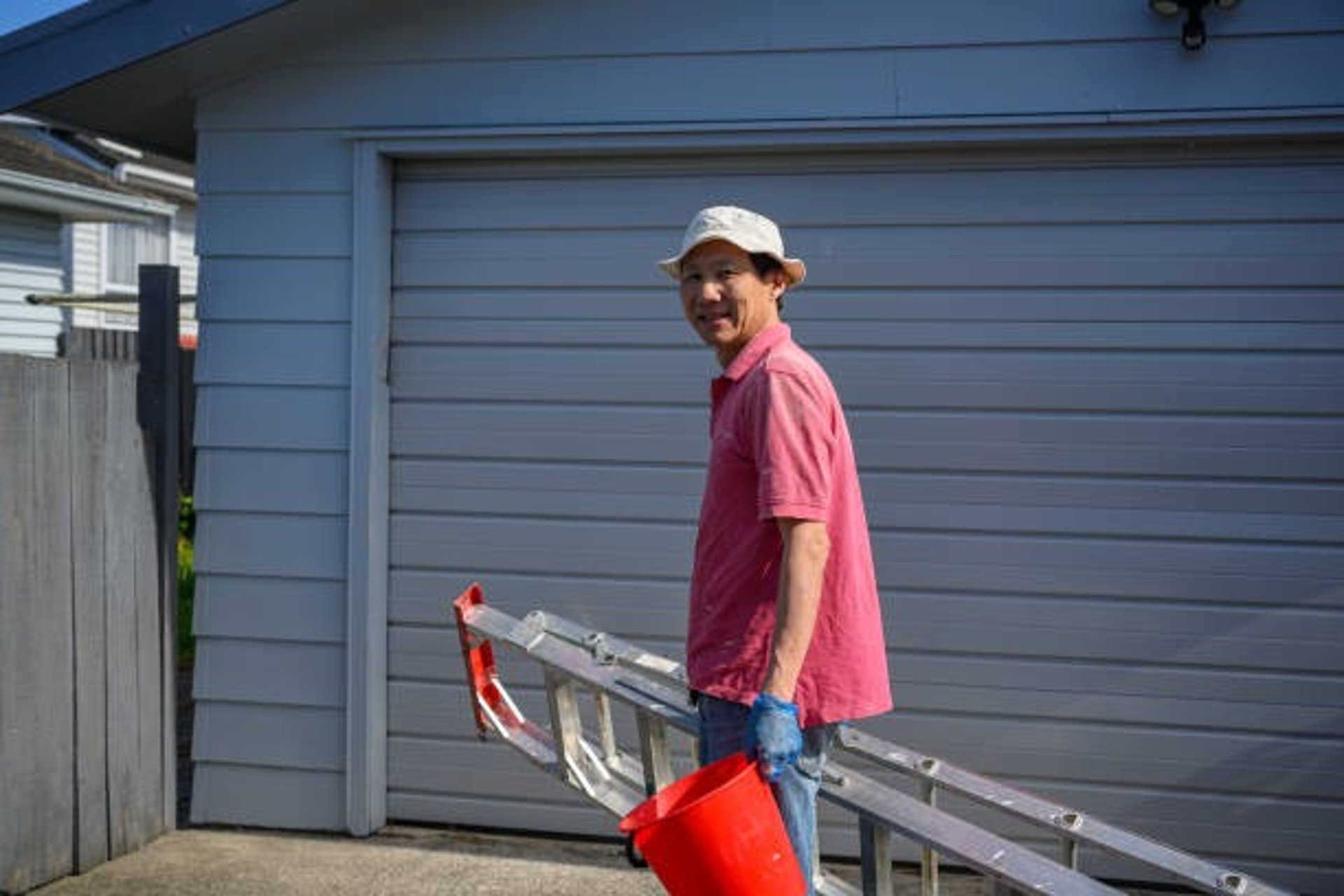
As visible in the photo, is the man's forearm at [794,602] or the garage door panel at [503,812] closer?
the man's forearm at [794,602]

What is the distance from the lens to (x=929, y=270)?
5.65m

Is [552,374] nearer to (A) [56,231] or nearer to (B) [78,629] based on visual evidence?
(B) [78,629]

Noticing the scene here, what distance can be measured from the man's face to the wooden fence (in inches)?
107

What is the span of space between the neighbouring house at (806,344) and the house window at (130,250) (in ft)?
55.1

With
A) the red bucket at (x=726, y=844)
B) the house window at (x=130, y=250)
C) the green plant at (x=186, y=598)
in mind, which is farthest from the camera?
the house window at (x=130, y=250)

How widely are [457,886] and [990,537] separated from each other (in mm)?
2158

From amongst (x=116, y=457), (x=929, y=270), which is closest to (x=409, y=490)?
(x=116, y=457)

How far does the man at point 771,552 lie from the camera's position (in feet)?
10.1

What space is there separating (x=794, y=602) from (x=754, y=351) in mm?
570

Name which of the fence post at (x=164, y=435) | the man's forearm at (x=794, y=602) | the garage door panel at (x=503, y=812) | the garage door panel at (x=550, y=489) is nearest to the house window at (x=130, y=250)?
the fence post at (x=164, y=435)

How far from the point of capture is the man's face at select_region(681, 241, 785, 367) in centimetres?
338

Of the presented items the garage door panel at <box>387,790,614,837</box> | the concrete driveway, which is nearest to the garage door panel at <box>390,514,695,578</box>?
the garage door panel at <box>387,790,614,837</box>

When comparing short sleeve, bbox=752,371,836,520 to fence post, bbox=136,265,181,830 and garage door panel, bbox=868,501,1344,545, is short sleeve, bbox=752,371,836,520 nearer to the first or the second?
garage door panel, bbox=868,501,1344,545

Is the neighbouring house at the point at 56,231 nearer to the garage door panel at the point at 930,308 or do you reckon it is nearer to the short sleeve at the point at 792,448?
the garage door panel at the point at 930,308
